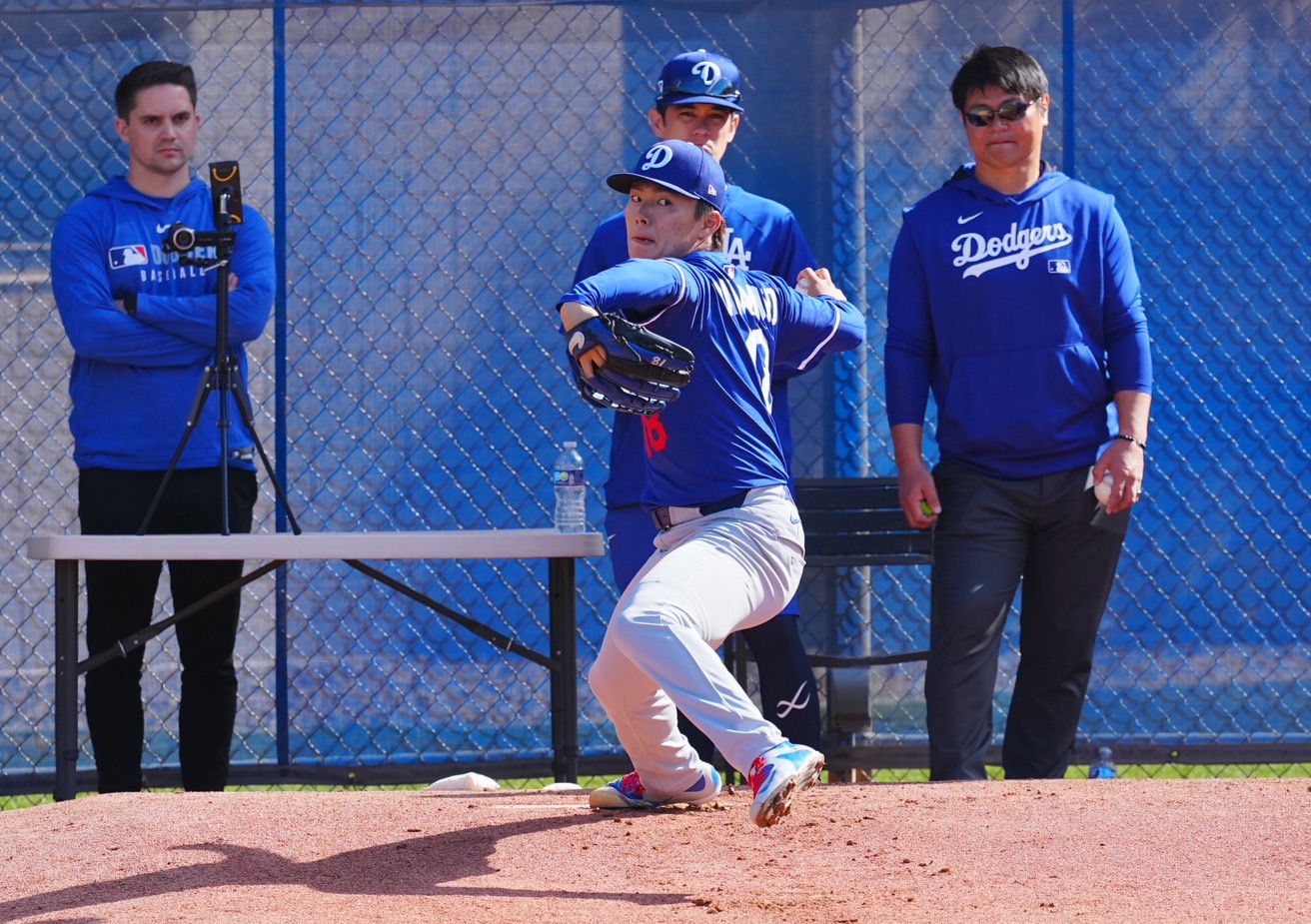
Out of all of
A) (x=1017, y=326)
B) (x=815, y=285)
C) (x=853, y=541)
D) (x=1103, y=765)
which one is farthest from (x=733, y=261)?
(x=1103, y=765)

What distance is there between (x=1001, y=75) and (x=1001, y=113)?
11 centimetres

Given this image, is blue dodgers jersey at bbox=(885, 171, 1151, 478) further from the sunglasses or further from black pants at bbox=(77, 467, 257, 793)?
black pants at bbox=(77, 467, 257, 793)

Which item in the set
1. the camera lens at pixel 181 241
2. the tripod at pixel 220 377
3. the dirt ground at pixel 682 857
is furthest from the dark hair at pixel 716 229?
the camera lens at pixel 181 241

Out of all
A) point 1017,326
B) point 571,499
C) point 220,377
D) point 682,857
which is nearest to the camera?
point 682,857

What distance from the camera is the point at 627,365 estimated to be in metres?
3.31

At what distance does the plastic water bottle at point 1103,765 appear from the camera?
5273 mm

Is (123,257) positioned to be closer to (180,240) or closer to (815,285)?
(180,240)

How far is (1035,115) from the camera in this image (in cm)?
465

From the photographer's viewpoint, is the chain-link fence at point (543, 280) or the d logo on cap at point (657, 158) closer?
the d logo on cap at point (657, 158)

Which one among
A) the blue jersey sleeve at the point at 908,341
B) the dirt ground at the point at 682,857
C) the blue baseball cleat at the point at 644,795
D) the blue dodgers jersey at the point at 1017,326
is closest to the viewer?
the dirt ground at the point at 682,857

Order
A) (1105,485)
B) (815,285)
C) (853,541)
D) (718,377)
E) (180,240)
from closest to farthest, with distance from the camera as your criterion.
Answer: (718,377) < (815,285) < (1105,485) < (180,240) < (853,541)

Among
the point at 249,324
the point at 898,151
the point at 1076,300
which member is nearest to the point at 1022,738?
the point at 1076,300

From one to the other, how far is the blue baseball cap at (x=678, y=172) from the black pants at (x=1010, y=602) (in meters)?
1.33

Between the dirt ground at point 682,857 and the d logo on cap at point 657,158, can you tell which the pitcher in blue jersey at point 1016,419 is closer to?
the dirt ground at point 682,857
